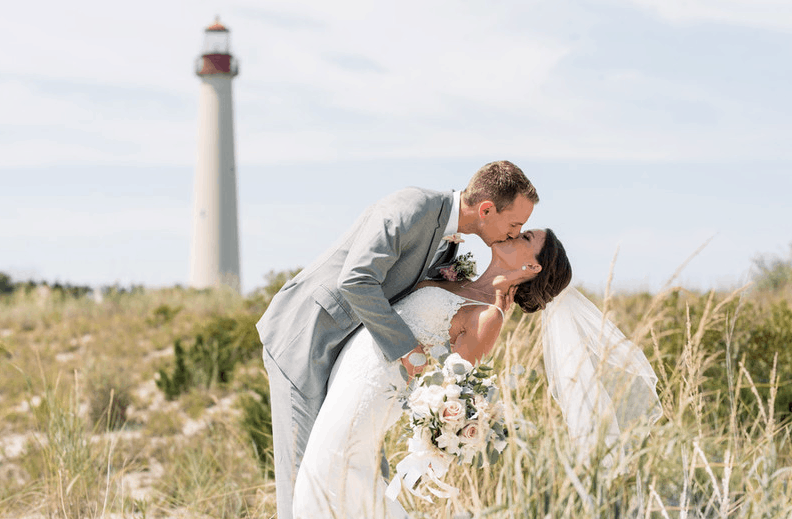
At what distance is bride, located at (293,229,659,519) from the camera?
10.8 ft

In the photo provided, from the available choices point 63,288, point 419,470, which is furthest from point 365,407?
point 63,288

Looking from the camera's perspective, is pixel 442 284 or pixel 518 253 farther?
pixel 442 284

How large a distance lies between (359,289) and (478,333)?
65cm

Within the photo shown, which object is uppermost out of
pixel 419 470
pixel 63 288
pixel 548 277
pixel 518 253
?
pixel 518 253

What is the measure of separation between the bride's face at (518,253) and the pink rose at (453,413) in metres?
0.73

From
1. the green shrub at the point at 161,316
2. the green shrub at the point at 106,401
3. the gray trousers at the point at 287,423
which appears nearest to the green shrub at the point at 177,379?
the green shrub at the point at 106,401

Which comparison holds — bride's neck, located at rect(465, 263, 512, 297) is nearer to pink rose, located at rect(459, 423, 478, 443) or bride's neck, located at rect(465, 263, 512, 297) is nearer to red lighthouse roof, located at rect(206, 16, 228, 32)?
pink rose, located at rect(459, 423, 478, 443)

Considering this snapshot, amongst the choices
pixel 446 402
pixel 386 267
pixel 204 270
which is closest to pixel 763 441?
pixel 446 402

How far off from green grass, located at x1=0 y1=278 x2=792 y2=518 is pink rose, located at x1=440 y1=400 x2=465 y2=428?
0.28 m

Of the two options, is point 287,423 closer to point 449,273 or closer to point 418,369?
point 418,369

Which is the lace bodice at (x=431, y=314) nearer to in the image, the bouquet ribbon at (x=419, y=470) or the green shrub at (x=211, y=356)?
the bouquet ribbon at (x=419, y=470)

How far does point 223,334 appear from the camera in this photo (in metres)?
9.69

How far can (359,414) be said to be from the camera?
3.28m

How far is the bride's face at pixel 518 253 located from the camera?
3.45m
